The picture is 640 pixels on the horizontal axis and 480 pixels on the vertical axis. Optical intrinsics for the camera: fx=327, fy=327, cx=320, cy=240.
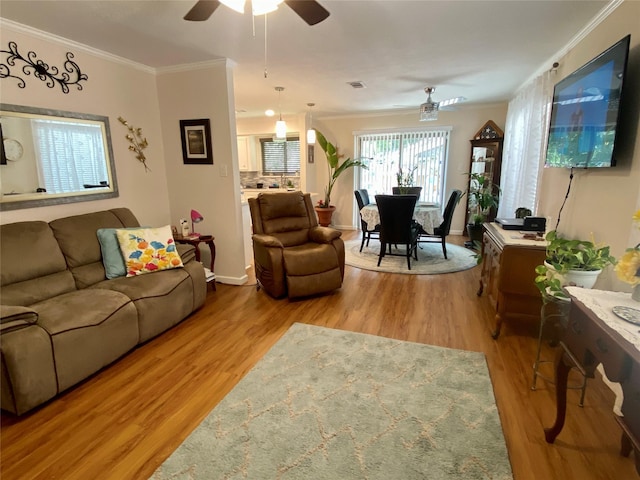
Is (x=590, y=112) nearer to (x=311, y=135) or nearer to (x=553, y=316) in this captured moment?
(x=553, y=316)

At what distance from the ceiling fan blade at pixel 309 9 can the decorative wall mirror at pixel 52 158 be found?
225cm

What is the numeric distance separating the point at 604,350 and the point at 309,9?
1.98 metres

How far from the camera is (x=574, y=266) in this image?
1865 mm

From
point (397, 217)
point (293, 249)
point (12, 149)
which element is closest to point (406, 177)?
point (397, 217)

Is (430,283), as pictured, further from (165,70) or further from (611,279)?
(165,70)

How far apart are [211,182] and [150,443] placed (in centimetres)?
259

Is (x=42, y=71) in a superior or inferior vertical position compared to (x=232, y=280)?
superior

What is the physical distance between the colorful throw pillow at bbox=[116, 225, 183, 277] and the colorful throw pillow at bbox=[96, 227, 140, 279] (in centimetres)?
4

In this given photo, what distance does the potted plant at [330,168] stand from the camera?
254 inches

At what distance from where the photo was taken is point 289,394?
1.95 m

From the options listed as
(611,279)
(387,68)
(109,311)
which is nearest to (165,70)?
(387,68)

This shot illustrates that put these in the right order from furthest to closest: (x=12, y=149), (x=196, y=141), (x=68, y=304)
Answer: (x=196, y=141)
(x=12, y=149)
(x=68, y=304)

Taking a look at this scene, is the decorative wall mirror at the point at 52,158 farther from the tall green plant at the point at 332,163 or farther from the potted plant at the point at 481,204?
the potted plant at the point at 481,204

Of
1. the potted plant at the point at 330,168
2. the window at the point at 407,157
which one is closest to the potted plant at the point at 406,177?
the window at the point at 407,157
